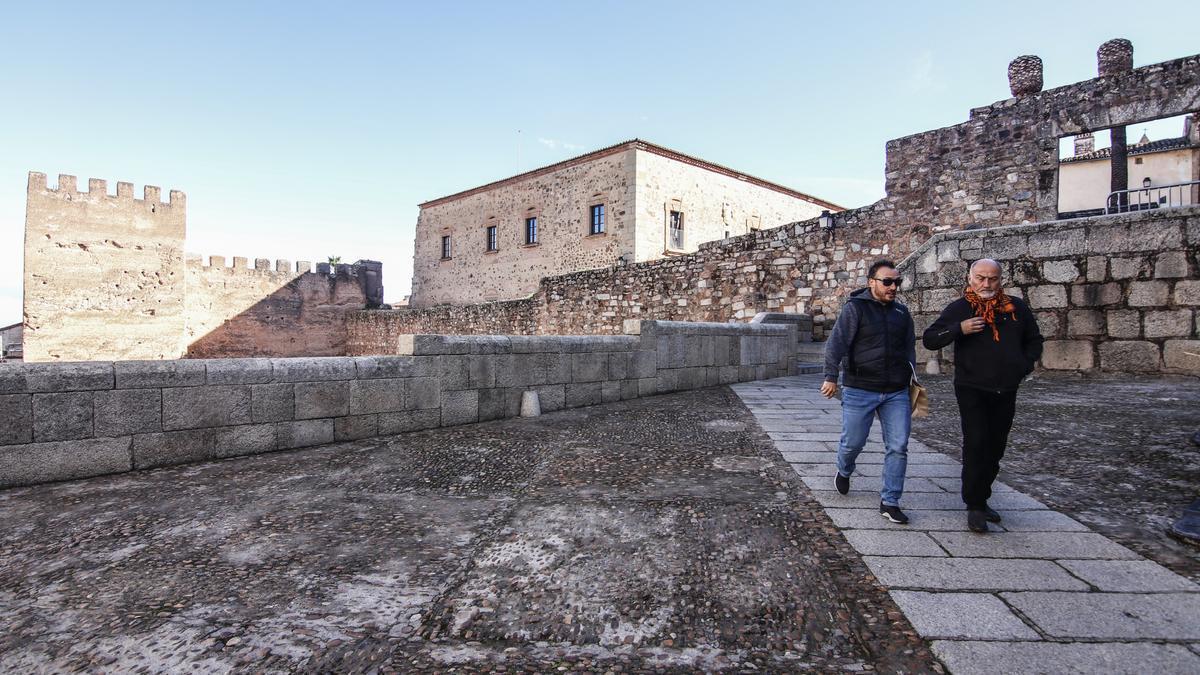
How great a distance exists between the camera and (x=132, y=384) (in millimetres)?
4066

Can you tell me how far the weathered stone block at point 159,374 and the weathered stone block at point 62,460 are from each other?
41 centimetres

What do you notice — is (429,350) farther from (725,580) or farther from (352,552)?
(725,580)

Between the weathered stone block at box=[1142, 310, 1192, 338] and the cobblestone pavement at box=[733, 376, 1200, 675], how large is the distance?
5905mm

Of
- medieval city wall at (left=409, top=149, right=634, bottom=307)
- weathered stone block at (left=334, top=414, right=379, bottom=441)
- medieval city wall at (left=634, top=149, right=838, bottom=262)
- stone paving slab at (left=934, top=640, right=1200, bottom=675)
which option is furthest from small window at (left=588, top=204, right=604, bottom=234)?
stone paving slab at (left=934, top=640, right=1200, bottom=675)

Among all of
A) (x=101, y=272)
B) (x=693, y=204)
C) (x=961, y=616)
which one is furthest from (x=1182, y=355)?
(x=101, y=272)

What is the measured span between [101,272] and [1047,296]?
29719 mm

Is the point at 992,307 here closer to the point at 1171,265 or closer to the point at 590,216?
the point at 1171,265

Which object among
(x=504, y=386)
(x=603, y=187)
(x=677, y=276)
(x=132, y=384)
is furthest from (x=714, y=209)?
(x=132, y=384)

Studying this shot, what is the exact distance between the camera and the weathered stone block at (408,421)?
17.3ft

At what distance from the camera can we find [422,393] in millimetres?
5531

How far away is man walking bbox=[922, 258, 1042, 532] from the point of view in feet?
9.14


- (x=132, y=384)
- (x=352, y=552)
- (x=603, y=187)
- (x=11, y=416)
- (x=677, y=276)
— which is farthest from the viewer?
(x=603, y=187)

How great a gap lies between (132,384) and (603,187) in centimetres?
2092

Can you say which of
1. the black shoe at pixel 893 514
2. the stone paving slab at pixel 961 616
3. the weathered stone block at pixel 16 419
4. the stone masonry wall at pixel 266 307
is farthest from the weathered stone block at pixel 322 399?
the stone masonry wall at pixel 266 307
